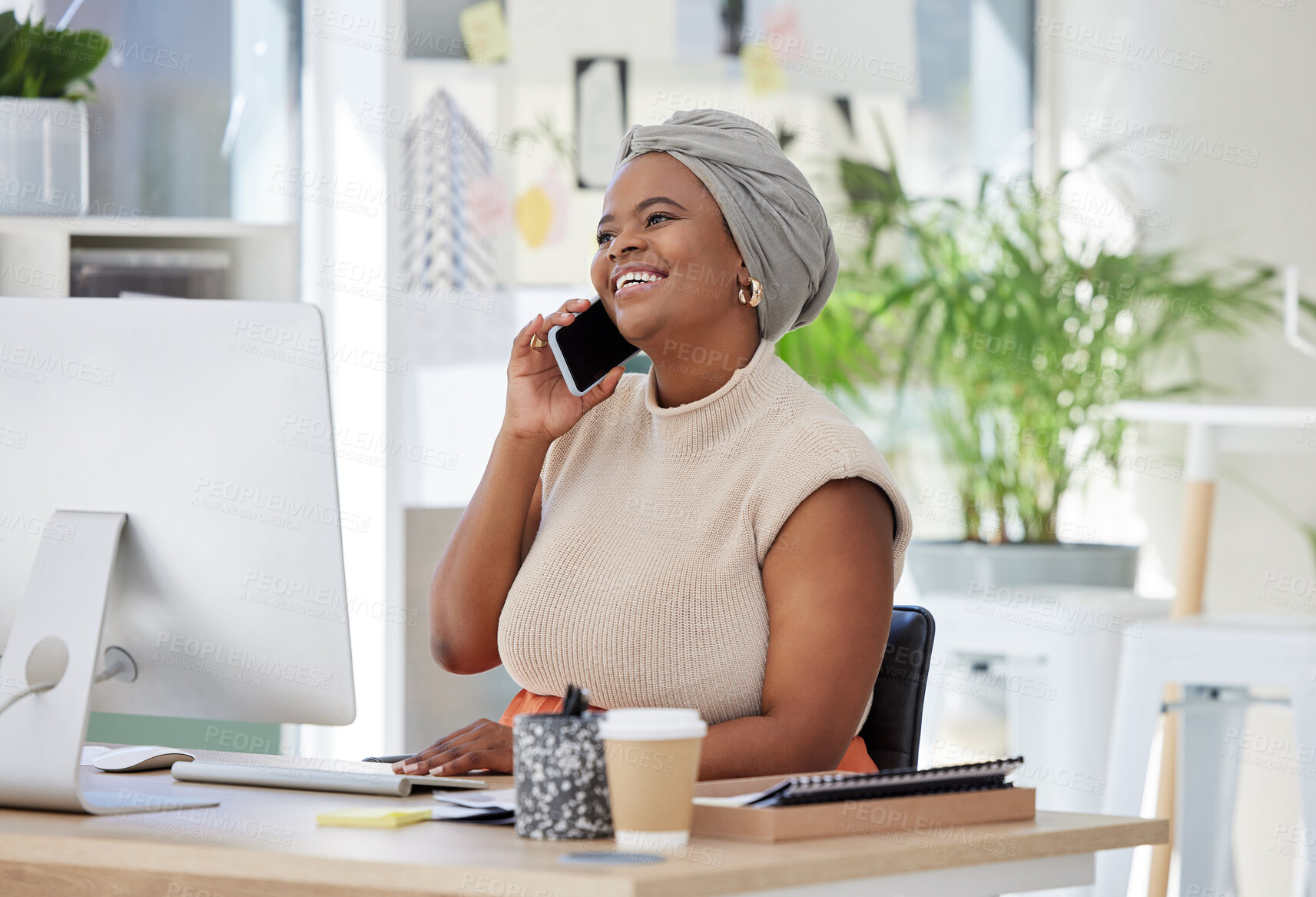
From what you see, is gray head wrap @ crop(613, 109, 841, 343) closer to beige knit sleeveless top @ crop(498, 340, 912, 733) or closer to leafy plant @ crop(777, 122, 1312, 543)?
beige knit sleeveless top @ crop(498, 340, 912, 733)

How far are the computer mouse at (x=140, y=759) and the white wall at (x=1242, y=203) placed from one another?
258 cm

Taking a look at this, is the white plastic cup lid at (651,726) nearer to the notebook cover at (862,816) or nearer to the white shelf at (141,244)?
the notebook cover at (862,816)

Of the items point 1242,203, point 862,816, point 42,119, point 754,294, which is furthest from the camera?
point 1242,203

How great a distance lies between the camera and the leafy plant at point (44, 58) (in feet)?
7.90

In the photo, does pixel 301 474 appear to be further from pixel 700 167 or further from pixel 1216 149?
pixel 1216 149

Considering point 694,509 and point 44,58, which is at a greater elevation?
point 44,58

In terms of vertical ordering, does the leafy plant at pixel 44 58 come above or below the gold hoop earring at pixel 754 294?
above

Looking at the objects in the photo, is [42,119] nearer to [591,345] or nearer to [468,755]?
[591,345]

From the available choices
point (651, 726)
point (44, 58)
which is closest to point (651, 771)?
point (651, 726)

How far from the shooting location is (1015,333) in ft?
11.1

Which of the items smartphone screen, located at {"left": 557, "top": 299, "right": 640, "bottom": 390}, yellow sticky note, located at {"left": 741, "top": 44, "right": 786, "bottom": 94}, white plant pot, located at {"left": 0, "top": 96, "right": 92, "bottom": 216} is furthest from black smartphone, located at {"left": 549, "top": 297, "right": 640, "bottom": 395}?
yellow sticky note, located at {"left": 741, "top": 44, "right": 786, "bottom": 94}

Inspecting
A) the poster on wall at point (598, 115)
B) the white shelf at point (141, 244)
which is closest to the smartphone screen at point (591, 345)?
the white shelf at point (141, 244)

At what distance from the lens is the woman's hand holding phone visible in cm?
174

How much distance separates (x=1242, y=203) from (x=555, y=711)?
2590mm
